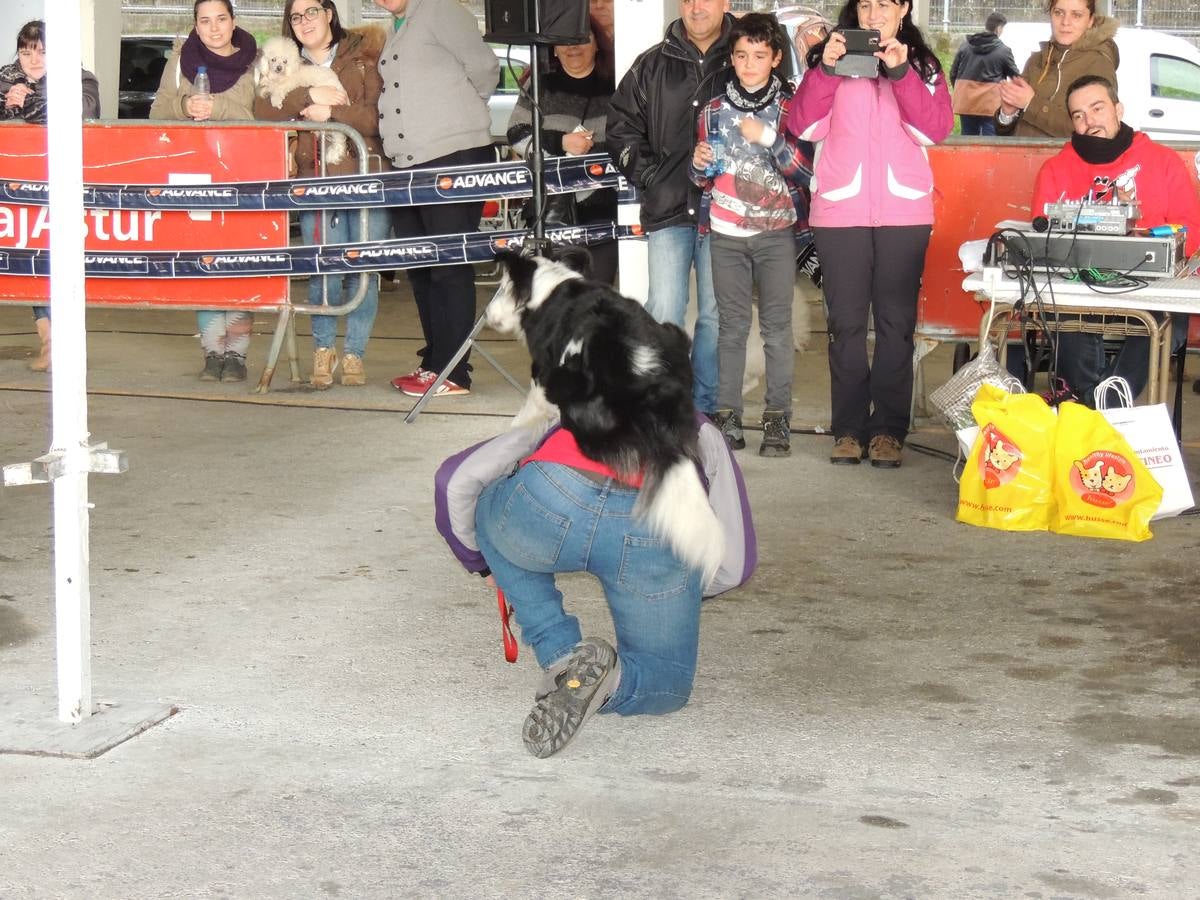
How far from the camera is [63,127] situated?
11.8ft

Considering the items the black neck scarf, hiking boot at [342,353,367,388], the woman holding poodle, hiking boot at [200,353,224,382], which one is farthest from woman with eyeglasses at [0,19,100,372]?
the black neck scarf

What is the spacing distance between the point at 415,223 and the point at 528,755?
5006 mm

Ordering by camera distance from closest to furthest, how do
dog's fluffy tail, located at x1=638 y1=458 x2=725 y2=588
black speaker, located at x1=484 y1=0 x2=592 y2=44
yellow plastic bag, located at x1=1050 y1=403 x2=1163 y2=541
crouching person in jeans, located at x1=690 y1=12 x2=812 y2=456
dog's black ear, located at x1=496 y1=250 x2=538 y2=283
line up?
dog's fluffy tail, located at x1=638 y1=458 x2=725 y2=588 < dog's black ear, located at x1=496 y1=250 x2=538 y2=283 < yellow plastic bag, located at x1=1050 y1=403 x2=1163 y2=541 < crouching person in jeans, located at x1=690 y1=12 x2=812 y2=456 < black speaker, located at x1=484 y1=0 x2=592 y2=44

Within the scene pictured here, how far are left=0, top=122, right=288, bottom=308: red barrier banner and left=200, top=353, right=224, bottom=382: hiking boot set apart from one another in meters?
0.40

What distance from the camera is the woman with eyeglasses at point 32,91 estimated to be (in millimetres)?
8766

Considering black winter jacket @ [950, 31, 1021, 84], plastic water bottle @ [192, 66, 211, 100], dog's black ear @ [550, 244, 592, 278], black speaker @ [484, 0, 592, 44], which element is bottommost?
dog's black ear @ [550, 244, 592, 278]

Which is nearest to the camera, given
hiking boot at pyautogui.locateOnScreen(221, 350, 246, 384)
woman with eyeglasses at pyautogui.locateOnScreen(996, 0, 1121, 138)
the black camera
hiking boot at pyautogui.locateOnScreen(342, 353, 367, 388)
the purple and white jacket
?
the purple and white jacket

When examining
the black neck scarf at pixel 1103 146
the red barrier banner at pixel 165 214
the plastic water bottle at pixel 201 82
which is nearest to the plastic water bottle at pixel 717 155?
the black neck scarf at pixel 1103 146

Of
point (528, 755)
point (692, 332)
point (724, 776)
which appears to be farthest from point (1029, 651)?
point (692, 332)

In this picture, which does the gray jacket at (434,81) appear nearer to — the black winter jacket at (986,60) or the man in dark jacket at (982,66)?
the man in dark jacket at (982,66)

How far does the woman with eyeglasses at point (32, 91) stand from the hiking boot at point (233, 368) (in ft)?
3.13

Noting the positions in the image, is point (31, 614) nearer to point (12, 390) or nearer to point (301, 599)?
point (301, 599)

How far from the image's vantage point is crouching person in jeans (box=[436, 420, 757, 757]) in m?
3.65

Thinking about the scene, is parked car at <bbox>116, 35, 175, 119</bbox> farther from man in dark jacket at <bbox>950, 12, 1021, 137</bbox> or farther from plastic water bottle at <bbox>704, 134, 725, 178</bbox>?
plastic water bottle at <bbox>704, 134, 725, 178</bbox>
